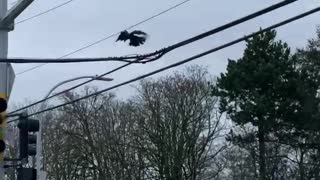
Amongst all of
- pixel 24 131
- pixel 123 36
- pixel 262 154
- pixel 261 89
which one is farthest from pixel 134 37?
pixel 262 154

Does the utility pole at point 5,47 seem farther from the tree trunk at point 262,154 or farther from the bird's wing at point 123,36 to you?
the tree trunk at point 262,154

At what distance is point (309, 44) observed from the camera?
50.5 meters

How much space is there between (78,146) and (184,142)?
37.6 ft

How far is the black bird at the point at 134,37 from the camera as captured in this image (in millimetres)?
12000

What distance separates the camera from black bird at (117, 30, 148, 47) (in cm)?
1200

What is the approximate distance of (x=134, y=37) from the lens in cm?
1202

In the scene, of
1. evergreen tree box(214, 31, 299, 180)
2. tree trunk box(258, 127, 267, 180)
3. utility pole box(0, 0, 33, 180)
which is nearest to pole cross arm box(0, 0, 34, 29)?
utility pole box(0, 0, 33, 180)

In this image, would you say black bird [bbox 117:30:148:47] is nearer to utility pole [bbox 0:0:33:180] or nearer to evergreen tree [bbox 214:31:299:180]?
utility pole [bbox 0:0:33:180]

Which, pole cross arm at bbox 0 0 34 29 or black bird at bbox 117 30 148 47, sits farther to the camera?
pole cross arm at bbox 0 0 34 29

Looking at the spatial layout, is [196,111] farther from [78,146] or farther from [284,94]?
[78,146]

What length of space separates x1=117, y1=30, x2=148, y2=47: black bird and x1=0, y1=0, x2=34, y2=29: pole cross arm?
3.43 m

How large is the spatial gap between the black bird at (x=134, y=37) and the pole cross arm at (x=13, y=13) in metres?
3.43

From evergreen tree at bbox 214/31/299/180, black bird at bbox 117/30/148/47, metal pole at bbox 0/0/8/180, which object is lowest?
black bird at bbox 117/30/148/47

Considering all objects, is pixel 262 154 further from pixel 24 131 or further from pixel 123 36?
pixel 123 36
